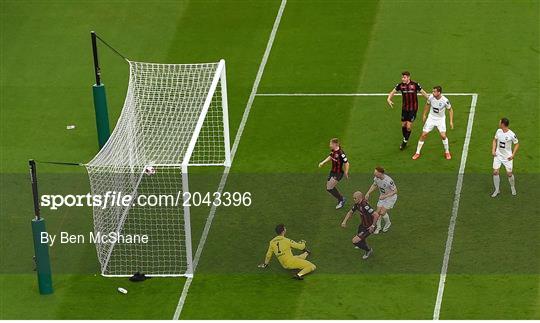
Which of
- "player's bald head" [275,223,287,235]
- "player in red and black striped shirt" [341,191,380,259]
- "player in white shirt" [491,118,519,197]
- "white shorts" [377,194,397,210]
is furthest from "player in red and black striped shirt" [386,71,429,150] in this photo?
"player's bald head" [275,223,287,235]

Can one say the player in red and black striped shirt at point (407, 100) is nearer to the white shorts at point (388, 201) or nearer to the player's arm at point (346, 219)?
the white shorts at point (388, 201)

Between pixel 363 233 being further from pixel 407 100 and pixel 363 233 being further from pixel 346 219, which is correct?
pixel 407 100

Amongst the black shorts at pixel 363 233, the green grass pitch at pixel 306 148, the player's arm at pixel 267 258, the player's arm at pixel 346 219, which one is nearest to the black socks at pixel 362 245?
the black shorts at pixel 363 233

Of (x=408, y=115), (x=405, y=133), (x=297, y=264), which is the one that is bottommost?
(x=297, y=264)

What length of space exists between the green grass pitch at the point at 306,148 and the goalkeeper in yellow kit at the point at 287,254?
34cm

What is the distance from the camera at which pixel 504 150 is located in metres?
30.4

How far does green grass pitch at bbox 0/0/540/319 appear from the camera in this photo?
92.0 ft

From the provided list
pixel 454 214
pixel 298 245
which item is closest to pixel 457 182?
pixel 454 214

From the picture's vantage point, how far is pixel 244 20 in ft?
129

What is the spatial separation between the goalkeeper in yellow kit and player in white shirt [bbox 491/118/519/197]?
4871mm

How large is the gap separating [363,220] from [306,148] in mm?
4986

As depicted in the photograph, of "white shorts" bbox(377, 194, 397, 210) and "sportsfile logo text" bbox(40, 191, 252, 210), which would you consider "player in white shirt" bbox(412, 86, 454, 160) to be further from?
"sportsfile logo text" bbox(40, 191, 252, 210)

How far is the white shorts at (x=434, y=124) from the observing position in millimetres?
32000

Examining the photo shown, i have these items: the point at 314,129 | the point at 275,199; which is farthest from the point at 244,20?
the point at 275,199
